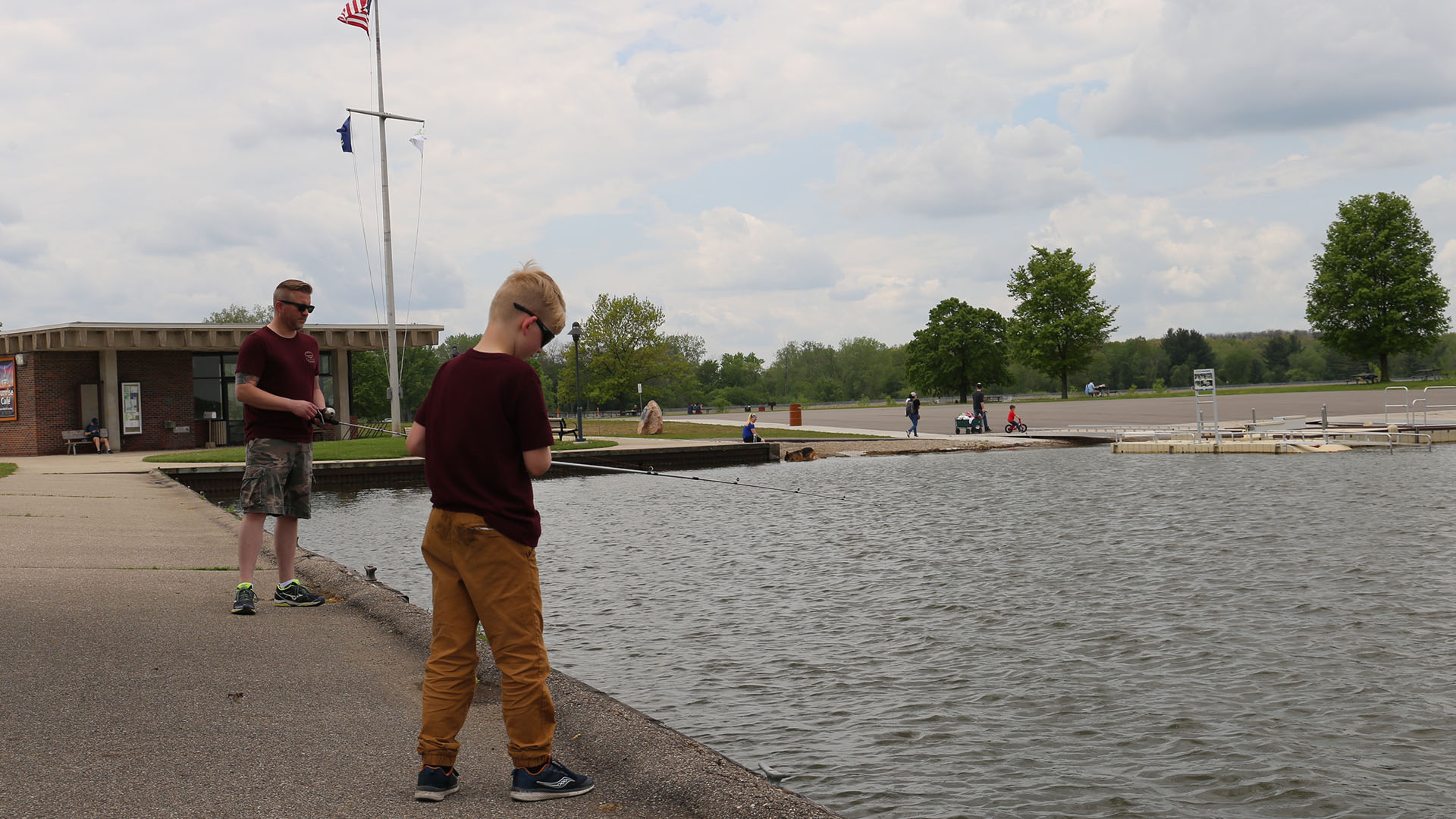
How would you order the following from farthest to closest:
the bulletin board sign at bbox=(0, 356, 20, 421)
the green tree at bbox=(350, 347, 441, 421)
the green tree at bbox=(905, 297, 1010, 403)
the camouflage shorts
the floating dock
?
the green tree at bbox=(350, 347, 441, 421) < the green tree at bbox=(905, 297, 1010, 403) < the bulletin board sign at bbox=(0, 356, 20, 421) < the floating dock < the camouflage shorts

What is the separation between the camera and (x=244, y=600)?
6289mm

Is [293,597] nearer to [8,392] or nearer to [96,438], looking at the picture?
[96,438]

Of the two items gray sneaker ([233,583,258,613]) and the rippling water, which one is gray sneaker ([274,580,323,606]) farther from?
the rippling water

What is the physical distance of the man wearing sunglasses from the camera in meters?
6.07

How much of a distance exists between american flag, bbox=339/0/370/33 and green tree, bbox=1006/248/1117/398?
56140 millimetres

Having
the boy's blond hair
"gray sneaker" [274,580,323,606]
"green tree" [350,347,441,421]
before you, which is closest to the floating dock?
"gray sneaker" [274,580,323,606]

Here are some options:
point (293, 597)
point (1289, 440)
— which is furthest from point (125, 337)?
point (1289, 440)

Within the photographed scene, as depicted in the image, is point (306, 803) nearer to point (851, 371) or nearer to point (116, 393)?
point (116, 393)

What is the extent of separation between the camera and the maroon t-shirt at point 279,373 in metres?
6.04

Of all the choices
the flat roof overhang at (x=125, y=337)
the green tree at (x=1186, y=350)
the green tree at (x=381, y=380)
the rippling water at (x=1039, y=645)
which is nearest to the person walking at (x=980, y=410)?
the flat roof overhang at (x=125, y=337)

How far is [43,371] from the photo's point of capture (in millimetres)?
29734

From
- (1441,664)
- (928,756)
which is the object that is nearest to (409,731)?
(928,756)

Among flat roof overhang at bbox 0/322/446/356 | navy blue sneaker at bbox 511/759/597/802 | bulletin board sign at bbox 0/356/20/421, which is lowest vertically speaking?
navy blue sneaker at bbox 511/759/597/802

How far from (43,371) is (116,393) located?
1.90 m
